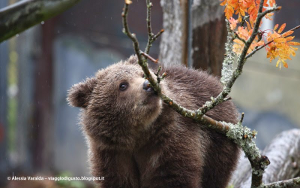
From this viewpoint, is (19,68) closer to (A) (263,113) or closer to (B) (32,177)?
(B) (32,177)

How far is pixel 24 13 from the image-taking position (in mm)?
3438

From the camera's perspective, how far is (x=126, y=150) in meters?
3.80

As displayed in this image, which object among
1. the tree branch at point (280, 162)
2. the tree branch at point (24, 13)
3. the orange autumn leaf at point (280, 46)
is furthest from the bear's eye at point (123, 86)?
the tree branch at point (280, 162)

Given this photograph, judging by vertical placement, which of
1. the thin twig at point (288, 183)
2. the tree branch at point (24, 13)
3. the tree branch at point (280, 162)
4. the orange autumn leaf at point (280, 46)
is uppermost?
the tree branch at point (24, 13)

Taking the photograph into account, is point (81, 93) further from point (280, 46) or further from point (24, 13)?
point (280, 46)

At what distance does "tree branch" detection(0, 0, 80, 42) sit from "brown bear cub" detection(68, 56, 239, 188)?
74cm

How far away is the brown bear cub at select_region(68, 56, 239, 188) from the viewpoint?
3.57m

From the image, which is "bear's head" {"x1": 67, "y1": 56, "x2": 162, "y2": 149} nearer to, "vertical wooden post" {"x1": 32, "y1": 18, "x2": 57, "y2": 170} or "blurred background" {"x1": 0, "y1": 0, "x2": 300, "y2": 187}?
"blurred background" {"x1": 0, "y1": 0, "x2": 300, "y2": 187}

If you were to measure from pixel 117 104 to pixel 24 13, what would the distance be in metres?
1.13

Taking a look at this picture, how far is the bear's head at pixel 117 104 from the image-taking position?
348 cm

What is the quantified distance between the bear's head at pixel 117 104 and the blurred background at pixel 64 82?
4.47 m

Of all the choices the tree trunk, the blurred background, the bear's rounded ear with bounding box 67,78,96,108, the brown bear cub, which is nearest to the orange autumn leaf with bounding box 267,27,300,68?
the brown bear cub

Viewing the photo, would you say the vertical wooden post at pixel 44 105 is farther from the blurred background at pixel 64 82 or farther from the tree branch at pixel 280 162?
the tree branch at pixel 280 162

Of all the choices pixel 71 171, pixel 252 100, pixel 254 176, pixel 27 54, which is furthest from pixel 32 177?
pixel 254 176
